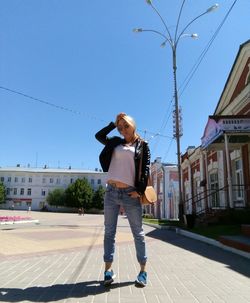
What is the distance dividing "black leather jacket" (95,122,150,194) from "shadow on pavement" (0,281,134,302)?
1.25m

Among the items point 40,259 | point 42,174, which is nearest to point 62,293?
point 40,259

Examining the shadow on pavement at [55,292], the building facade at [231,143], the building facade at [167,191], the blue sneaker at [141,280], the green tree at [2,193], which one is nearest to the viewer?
the shadow on pavement at [55,292]

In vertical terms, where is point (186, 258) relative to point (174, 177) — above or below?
below

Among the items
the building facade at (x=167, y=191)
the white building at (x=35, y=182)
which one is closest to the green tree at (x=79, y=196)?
the white building at (x=35, y=182)

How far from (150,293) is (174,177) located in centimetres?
4783

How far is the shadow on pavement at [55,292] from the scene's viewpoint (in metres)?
3.75

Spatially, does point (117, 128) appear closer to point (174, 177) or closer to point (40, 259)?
point (40, 259)

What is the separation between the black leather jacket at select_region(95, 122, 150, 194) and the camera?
14.3ft

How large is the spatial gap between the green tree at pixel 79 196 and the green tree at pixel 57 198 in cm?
176

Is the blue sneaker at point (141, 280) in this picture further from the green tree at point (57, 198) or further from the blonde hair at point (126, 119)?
the green tree at point (57, 198)

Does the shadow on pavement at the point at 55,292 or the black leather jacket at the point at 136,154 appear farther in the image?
the black leather jacket at the point at 136,154

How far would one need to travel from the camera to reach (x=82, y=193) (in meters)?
88.5

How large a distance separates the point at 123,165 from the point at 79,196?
85.3 metres

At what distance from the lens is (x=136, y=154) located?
4.48 metres
